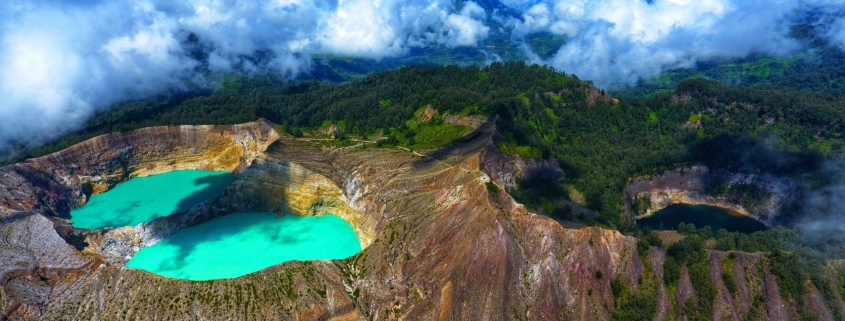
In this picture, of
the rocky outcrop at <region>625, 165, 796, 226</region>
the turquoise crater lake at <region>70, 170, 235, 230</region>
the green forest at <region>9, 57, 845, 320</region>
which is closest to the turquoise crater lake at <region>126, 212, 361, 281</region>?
the turquoise crater lake at <region>70, 170, 235, 230</region>

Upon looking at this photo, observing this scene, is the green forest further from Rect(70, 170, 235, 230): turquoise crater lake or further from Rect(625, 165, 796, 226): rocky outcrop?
Rect(70, 170, 235, 230): turquoise crater lake

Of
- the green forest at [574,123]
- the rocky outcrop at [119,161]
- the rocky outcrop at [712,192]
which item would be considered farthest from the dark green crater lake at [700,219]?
the rocky outcrop at [119,161]

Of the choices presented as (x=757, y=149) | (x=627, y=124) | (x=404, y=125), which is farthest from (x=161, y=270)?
(x=757, y=149)

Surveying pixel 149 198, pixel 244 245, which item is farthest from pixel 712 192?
pixel 149 198

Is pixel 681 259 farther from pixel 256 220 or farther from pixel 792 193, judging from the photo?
pixel 256 220

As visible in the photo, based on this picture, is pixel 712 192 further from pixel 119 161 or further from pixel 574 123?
pixel 119 161

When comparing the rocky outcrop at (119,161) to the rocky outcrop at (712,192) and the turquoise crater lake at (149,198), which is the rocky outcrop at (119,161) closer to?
the turquoise crater lake at (149,198)
